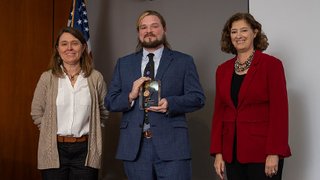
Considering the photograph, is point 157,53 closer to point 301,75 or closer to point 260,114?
point 260,114

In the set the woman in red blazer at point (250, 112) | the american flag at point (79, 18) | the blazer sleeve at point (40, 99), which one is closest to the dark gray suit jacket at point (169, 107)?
the woman in red blazer at point (250, 112)

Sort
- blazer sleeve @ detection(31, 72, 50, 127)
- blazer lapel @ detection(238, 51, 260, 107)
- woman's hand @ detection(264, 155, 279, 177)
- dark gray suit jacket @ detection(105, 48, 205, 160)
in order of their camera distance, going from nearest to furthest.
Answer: woman's hand @ detection(264, 155, 279, 177) → blazer lapel @ detection(238, 51, 260, 107) → dark gray suit jacket @ detection(105, 48, 205, 160) → blazer sleeve @ detection(31, 72, 50, 127)

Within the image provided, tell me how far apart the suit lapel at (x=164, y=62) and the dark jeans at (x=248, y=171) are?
0.63m

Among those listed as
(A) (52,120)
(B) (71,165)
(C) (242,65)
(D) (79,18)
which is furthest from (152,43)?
(D) (79,18)

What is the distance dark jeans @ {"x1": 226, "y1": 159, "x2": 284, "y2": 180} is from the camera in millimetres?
A: 1929

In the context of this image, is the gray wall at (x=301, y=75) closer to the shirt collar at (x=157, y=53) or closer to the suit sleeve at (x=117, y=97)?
the shirt collar at (x=157, y=53)

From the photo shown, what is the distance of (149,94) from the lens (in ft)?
Answer: 6.83

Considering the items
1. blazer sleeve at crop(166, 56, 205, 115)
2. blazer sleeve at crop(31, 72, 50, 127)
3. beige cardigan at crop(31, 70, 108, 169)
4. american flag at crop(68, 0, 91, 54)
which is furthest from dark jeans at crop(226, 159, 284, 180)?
american flag at crop(68, 0, 91, 54)

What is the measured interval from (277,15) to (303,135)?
Result: 0.85 meters

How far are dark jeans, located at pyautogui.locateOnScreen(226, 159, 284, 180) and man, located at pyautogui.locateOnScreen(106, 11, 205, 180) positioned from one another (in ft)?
0.81

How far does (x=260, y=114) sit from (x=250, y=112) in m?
0.05

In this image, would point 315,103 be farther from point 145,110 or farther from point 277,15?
point 145,110

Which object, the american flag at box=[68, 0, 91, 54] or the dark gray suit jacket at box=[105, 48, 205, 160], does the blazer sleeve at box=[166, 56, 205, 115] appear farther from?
the american flag at box=[68, 0, 91, 54]

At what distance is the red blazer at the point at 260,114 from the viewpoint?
1911 mm
